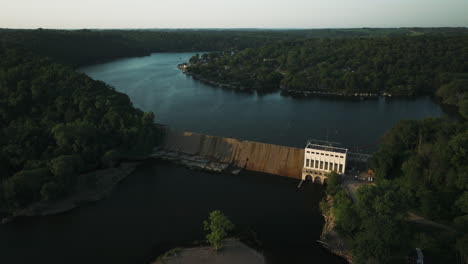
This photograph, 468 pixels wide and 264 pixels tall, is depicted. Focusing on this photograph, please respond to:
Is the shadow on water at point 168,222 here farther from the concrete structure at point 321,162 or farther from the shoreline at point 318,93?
the shoreline at point 318,93

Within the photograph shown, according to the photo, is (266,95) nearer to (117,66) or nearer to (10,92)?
(10,92)

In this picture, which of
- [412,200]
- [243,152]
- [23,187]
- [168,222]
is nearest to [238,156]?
[243,152]

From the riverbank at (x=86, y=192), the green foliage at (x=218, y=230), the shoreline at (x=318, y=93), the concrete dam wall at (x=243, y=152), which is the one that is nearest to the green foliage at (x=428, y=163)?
the concrete dam wall at (x=243, y=152)

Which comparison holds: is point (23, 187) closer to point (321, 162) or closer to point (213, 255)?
point (213, 255)

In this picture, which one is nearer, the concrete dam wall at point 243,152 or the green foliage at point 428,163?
the green foliage at point 428,163

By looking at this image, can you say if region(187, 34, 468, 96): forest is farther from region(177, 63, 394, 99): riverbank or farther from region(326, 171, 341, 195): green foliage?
region(326, 171, 341, 195): green foliage

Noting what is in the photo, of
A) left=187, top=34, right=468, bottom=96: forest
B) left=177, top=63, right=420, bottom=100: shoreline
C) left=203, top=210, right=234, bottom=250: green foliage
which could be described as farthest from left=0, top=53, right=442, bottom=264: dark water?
left=187, top=34, right=468, bottom=96: forest

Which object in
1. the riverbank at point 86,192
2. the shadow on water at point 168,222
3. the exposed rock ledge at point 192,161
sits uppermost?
the exposed rock ledge at point 192,161

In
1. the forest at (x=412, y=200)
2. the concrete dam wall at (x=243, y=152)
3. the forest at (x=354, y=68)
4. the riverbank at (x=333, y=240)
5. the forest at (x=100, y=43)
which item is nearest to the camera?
the forest at (x=412, y=200)

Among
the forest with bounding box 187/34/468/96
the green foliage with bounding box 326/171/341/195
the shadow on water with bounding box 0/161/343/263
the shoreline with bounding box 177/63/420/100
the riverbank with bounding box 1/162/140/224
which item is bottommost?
the shadow on water with bounding box 0/161/343/263
